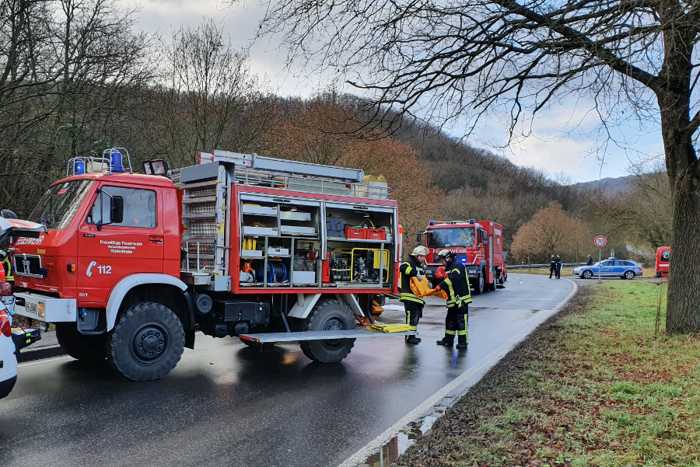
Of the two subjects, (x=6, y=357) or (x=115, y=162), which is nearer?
(x=6, y=357)

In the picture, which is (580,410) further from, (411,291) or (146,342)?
(146,342)

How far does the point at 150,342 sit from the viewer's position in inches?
264

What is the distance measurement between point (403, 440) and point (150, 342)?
3379mm

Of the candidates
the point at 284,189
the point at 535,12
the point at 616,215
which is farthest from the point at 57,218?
the point at 616,215

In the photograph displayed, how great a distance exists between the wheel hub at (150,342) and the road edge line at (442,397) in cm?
306

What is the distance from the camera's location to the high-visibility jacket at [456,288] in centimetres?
952

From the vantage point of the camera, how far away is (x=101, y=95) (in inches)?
559

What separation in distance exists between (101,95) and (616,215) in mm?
48100

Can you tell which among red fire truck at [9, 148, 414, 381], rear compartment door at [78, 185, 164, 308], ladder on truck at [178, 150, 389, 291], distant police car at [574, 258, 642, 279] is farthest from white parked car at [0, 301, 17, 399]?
distant police car at [574, 258, 642, 279]

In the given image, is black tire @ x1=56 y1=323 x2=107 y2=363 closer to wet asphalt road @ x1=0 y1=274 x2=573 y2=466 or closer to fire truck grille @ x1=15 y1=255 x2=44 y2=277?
wet asphalt road @ x1=0 y1=274 x2=573 y2=466

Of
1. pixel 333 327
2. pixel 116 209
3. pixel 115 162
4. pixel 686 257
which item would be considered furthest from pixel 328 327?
pixel 686 257

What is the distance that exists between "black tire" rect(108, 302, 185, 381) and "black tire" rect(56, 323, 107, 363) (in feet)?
4.03

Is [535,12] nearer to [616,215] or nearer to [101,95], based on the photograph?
[101,95]

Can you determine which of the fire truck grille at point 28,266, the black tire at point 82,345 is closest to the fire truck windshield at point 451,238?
the black tire at point 82,345
